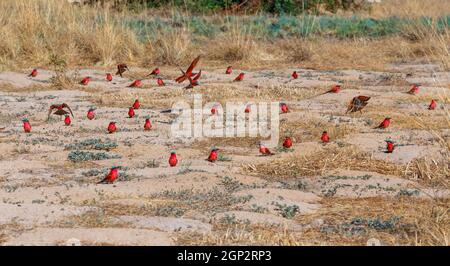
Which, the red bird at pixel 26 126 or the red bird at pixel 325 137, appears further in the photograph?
the red bird at pixel 26 126

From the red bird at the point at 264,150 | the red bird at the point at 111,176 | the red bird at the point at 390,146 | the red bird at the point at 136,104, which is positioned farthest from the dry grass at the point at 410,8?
the red bird at the point at 111,176

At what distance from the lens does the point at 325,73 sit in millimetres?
11516

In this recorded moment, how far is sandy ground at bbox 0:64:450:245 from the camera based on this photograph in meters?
4.98

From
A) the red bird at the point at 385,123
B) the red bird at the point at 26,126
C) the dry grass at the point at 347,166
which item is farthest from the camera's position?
the red bird at the point at 385,123

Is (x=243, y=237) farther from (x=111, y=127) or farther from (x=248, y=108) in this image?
(x=248, y=108)

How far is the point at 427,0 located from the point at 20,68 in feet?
36.5

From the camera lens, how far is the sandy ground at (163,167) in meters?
4.98

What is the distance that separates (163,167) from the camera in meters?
6.34

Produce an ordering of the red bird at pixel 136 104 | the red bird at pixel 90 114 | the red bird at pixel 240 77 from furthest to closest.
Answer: the red bird at pixel 240 77, the red bird at pixel 136 104, the red bird at pixel 90 114

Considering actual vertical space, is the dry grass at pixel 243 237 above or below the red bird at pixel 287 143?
above

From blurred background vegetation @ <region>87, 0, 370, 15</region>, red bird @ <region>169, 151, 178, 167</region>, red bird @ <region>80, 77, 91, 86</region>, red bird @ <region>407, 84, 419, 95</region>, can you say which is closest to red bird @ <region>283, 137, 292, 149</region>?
red bird @ <region>169, 151, 178, 167</region>

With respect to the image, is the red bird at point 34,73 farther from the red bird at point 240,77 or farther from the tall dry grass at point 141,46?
the red bird at point 240,77

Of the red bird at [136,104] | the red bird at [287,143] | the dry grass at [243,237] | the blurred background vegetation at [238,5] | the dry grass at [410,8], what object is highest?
the dry grass at [243,237]

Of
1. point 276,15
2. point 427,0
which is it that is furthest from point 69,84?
point 427,0
